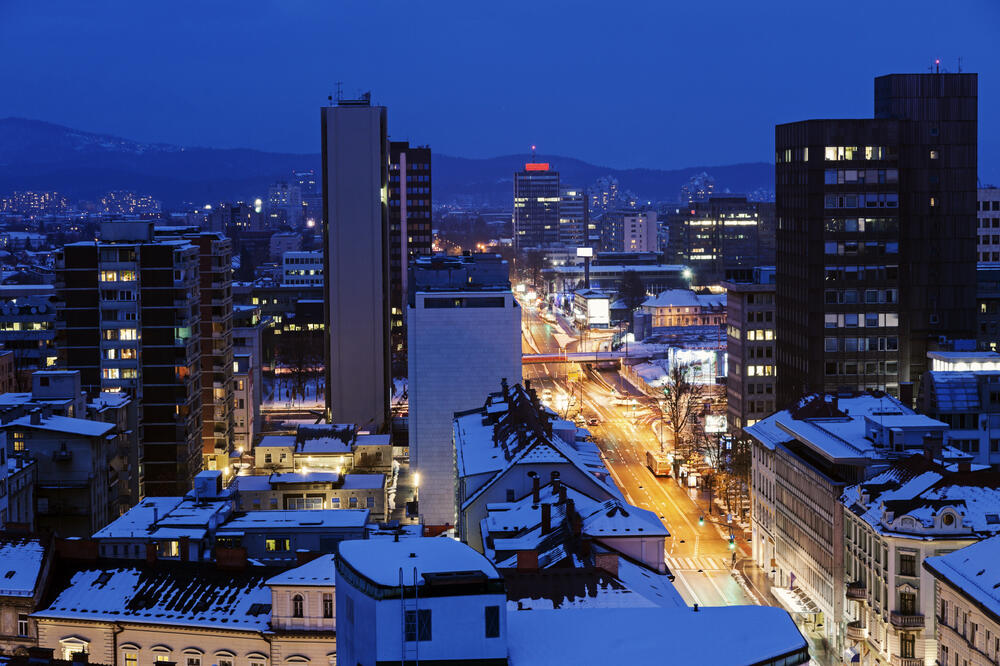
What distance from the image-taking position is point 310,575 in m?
57.1

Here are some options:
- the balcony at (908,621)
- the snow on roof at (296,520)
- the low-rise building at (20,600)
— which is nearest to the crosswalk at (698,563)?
the balcony at (908,621)

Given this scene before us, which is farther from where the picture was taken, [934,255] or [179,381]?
[934,255]

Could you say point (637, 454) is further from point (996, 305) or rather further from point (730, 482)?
point (996, 305)

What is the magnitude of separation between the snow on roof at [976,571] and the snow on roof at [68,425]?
44.8m

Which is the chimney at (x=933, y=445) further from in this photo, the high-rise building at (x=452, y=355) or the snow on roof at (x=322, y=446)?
the high-rise building at (x=452, y=355)

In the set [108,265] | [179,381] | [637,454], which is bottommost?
[637,454]

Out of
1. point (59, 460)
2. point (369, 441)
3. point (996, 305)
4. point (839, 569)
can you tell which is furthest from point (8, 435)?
point (996, 305)

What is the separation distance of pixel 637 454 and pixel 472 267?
→ 2097 cm

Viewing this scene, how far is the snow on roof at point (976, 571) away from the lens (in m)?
57.4

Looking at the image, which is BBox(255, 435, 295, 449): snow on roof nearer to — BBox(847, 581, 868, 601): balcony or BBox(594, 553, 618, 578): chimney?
BBox(847, 581, 868, 601): balcony

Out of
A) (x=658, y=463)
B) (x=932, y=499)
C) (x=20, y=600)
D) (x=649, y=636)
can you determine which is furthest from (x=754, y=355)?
(x=649, y=636)

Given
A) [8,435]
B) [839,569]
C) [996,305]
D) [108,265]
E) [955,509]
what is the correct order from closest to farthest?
[955,509] → [839,569] → [8,435] → [108,265] → [996,305]

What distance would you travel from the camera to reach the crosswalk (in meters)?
91.4

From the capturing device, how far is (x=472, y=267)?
423ft
